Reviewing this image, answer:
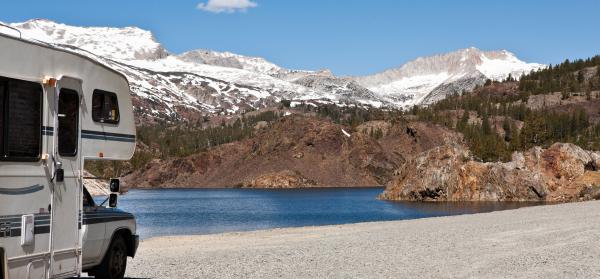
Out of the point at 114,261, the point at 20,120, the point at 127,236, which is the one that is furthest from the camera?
the point at 127,236

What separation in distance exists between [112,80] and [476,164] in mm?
101262

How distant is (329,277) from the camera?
21453mm

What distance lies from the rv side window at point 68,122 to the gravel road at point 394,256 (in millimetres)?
6849

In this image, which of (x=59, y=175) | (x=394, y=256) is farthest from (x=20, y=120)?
(x=394, y=256)

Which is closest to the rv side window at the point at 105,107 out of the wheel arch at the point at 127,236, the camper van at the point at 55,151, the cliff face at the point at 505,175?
the camper van at the point at 55,151

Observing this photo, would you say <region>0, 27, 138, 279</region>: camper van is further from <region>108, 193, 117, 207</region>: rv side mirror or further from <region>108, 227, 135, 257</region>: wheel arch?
<region>108, 227, 135, 257</region>: wheel arch

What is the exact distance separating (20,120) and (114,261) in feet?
18.9

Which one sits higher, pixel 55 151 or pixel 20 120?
pixel 20 120

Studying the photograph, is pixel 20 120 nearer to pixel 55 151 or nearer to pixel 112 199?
pixel 55 151

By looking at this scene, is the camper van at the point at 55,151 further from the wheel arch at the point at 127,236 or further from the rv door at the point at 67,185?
the wheel arch at the point at 127,236

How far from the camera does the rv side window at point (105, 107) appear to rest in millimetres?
17422

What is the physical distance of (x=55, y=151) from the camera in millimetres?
15664

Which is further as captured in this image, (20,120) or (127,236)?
(127,236)

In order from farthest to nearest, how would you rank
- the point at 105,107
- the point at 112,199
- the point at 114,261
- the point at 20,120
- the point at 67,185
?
the point at 114,261 < the point at 112,199 < the point at 105,107 < the point at 67,185 < the point at 20,120
